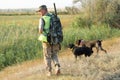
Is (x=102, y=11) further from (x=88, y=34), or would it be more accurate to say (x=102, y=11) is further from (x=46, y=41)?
(x=46, y=41)

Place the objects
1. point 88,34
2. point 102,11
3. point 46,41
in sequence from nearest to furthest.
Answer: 1. point 46,41
2. point 88,34
3. point 102,11

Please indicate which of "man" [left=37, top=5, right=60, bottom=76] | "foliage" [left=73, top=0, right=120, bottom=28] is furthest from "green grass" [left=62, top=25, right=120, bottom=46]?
"man" [left=37, top=5, right=60, bottom=76]

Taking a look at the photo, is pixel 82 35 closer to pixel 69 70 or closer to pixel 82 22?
pixel 82 22

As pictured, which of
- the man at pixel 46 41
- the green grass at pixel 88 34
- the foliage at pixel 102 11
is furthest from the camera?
the foliage at pixel 102 11

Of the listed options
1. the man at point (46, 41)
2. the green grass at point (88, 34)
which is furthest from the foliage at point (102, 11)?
the man at point (46, 41)

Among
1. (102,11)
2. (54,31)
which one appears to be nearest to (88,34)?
(102,11)

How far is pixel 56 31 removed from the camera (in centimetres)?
1177

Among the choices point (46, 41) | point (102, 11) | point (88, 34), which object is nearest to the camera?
point (46, 41)

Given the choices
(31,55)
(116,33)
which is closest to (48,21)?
(31,55)

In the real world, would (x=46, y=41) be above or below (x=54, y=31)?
below

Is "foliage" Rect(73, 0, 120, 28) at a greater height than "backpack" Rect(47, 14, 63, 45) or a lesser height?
lesser

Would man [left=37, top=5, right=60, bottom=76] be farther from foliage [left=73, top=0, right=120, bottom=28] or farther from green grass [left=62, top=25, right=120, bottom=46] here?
foliage [left=73, top=0, right=120, bottom=28]

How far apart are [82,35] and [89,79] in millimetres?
21206

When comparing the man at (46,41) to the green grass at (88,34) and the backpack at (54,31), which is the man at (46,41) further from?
the green grass at (88,34)
